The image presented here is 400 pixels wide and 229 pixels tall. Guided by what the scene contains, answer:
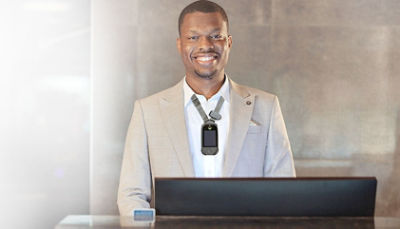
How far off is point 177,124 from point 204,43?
0.51 meters

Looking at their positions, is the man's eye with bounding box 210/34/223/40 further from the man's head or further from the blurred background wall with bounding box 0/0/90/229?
the blurred background wall with bounding box 0/0/90/229

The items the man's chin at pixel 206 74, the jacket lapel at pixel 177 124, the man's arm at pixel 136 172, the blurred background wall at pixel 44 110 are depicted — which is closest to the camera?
the man's arm at pixel 136 172

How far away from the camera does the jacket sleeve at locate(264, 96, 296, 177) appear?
396 cm

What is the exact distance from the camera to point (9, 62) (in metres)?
5.71

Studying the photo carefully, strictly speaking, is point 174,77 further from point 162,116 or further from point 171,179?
point 171,179

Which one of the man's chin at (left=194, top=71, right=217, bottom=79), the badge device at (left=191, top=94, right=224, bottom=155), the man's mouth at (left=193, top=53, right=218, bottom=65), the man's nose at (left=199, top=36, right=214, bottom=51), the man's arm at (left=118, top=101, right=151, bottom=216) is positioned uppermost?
the man's nose at (left=199, top=36, right=214, bottom=51)

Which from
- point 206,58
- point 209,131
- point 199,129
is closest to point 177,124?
point 199,129

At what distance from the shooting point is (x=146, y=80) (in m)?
5.71

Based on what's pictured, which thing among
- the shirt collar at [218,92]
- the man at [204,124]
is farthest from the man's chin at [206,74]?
the shirt collar at [218,92]

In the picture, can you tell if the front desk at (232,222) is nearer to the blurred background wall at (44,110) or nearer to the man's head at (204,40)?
the man's head at (204,40)

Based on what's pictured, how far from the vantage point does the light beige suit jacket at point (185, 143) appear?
12.7 ft

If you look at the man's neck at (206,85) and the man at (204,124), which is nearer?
the man at (204,124)

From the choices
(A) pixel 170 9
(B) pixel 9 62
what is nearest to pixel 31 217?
(B) pixel 9 62

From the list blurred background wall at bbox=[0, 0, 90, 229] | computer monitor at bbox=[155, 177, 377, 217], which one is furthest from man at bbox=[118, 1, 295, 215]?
blurred background wall at bbox=[0, 0, 90, 229]
